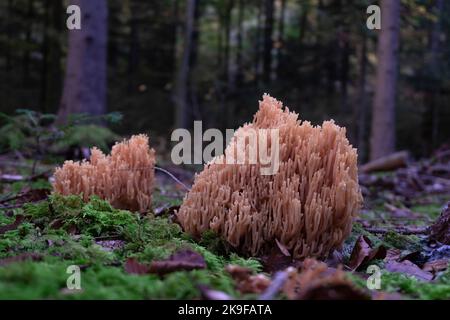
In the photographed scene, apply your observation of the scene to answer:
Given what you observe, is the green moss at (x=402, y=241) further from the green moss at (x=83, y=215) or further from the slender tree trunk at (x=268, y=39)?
the slender tree trunk at (x=268, y=39)

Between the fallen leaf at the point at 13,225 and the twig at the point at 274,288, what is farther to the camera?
the fallen leaf at the point at 13,225

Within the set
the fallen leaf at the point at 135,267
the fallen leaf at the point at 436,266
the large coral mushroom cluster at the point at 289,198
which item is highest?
the large coral mushroom cluster at the point at 289,198

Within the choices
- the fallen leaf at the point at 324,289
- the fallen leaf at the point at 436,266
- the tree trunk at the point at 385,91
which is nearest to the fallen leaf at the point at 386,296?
the fallen leaf at the point at 324,289

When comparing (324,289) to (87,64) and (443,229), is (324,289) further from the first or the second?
(87,64)

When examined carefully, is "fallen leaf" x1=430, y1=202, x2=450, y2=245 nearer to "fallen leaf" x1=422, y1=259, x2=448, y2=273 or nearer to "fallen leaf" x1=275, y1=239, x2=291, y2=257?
"fallen leaf" x1=422, y1=259, x2=448, y2=273

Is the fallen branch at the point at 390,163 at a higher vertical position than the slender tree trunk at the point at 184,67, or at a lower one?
lower

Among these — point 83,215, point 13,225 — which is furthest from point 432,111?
point 13,225

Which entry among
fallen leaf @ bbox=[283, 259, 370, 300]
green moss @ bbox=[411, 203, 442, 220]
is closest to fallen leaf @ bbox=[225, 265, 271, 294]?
fallen leaf @ bbox=[283, 259, 370, 300]
